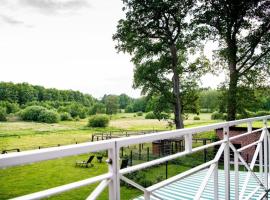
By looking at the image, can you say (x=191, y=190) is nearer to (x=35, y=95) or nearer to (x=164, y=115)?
(x=164, y=115)

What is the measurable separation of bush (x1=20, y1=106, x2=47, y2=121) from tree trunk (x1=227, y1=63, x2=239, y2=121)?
45.6 metres

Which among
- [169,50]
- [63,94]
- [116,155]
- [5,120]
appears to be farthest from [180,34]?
[63,94]

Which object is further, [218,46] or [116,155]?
[218,46]

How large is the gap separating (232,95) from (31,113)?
46651mm

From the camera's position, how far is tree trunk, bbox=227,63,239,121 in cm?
1667

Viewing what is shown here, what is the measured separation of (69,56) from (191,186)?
3429 inches

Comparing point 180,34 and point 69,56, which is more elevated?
point 69,56

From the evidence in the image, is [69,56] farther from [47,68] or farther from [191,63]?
[191,63]

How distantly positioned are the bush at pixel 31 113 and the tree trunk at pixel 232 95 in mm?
45582

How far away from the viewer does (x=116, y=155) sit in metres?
1.59

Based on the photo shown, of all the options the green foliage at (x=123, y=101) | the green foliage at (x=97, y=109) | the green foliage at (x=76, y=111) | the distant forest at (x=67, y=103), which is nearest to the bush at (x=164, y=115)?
the distant forest at (x=67, y=103)

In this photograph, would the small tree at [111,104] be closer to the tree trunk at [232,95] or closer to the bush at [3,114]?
the bush at [3,114]

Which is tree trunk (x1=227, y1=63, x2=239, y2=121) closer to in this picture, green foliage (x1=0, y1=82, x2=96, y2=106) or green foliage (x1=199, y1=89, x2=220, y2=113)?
green foliage (x1=199, y1=89, x2=220, y2=113)

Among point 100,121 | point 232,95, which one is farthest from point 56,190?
point 100,121
